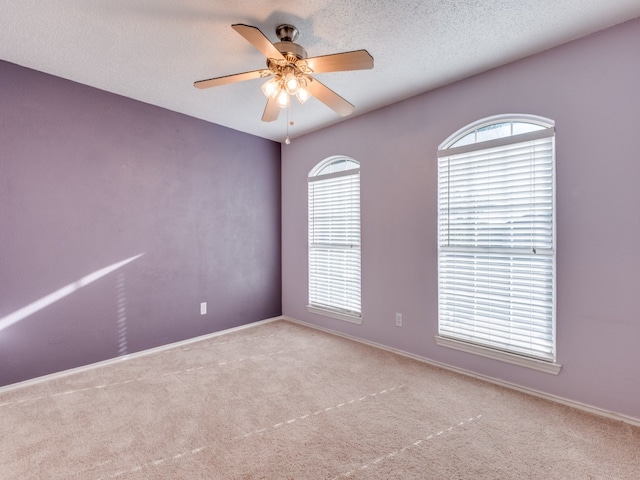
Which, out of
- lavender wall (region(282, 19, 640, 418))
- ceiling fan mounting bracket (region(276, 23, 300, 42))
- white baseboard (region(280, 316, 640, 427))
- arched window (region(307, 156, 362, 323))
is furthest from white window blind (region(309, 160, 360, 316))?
ceiling fan mounting bracket (region(276, 23, 300, 42))

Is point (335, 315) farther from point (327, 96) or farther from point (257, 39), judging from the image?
point (257, 39)

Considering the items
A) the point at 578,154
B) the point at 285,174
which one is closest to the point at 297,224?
the point at 285,174

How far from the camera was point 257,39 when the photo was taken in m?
1.71

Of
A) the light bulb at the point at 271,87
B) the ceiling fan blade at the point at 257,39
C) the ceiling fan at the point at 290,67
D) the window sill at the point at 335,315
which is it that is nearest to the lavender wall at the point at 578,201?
the window sill at the point at 335,315

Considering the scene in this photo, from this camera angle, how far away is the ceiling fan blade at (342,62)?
1.75 m

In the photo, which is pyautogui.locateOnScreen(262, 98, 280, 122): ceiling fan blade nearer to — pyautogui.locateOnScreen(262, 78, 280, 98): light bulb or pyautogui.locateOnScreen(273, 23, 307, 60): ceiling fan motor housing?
pyautogui.locateOnScreen(262, 78, 280, 98): light bulb

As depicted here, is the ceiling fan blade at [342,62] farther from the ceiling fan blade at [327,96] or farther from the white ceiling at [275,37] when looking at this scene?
the white ceiling at [275,37]

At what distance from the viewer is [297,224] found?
4480mm

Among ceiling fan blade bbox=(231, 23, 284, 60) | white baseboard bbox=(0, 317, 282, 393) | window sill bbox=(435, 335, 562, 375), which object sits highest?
ceiling fan blade bbox=(231, 23, 284, 60)

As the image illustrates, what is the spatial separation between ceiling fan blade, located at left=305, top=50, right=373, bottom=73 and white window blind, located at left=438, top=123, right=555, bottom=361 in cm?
145

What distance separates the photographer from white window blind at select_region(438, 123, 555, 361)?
2.41 metres

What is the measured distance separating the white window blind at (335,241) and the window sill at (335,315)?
42mm

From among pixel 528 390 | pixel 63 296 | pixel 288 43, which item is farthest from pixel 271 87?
pixel 528 390

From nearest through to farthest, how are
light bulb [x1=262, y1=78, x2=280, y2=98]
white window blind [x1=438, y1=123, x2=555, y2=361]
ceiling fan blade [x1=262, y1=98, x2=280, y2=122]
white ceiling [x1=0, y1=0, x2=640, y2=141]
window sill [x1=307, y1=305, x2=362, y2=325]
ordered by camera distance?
white ceiling [x1=0, y1=0, x2=640, y2=141] → light bulb [x1=262, y1=78, x2=280, y2=98] → ceiling fan blade [x1=262, y1=98, x2=280, y2=122] → white window blind [x1=438, y1=123, x2=555, y2=361] → window sill [x1=307, y1=305, x2=362, y2=325]
